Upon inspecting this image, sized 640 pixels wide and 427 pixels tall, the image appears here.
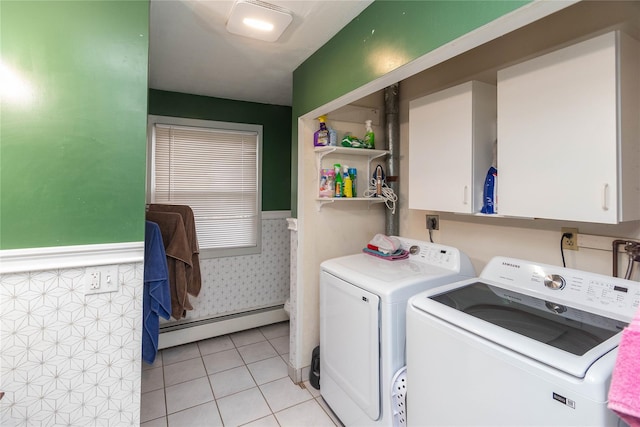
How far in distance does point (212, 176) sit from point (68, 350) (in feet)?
6.82

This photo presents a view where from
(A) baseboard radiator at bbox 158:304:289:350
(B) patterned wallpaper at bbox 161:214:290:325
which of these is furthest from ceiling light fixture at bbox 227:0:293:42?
(A) baseboard radiator at bbox 158:304:289:350

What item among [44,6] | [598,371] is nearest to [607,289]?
[598,371]

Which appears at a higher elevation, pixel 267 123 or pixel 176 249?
pixel 267 123

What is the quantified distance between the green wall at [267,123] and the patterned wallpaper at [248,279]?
30 centimetres

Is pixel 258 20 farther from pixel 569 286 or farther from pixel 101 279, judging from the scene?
pixel 569 286

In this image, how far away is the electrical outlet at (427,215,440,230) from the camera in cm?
226

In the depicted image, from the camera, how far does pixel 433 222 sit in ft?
7.43

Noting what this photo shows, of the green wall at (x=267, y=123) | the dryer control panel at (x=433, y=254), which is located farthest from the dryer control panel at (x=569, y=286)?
the green wall at (x=267, y=123)

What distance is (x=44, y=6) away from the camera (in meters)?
1.30

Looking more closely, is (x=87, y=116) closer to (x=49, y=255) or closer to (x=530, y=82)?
(x=49, y=255)

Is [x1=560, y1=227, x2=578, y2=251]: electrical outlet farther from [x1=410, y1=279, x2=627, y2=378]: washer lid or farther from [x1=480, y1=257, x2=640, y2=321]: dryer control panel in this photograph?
[x1=410, y1=279, x2=627, y2=378]: washer lid

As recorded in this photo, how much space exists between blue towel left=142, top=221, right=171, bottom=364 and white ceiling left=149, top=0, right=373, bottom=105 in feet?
3.95

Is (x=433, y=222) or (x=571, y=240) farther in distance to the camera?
(x=433, y=222)

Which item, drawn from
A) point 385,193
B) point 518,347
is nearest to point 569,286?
point 518,347
